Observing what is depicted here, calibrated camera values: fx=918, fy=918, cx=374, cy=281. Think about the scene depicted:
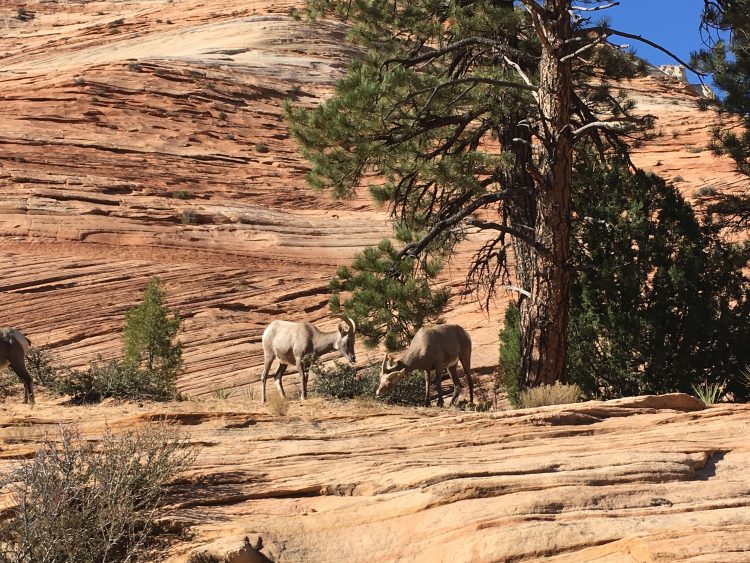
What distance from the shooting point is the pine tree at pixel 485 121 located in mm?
11891

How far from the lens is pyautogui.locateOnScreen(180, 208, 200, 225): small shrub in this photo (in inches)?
1168

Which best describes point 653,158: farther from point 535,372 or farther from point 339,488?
point 339,488

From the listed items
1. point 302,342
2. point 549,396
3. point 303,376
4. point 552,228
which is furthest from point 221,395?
point 549,396

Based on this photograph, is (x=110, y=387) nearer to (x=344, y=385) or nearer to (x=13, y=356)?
(x=13, y=356)

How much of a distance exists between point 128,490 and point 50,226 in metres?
23.1

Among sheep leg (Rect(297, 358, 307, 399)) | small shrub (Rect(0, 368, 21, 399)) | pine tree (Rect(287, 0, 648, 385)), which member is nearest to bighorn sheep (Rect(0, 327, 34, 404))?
small shrub (Rect(0, 368, 21, 399))

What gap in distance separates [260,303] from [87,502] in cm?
2051

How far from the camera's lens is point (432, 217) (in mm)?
15070

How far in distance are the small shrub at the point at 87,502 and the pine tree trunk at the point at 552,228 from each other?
20.5ft

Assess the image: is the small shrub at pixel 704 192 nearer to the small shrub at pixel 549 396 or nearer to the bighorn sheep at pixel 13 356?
the small shrub at pixel 549 396

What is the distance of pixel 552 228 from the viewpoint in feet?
39.0

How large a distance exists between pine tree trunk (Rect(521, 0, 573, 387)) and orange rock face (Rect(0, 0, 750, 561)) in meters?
1.99

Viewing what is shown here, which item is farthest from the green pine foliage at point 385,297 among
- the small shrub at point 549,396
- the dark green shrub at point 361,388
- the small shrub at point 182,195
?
the small shrub at point 182,195

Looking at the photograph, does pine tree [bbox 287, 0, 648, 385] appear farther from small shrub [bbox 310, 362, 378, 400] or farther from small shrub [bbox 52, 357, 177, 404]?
small shrub [bbox 52, 357, 177, 404]
